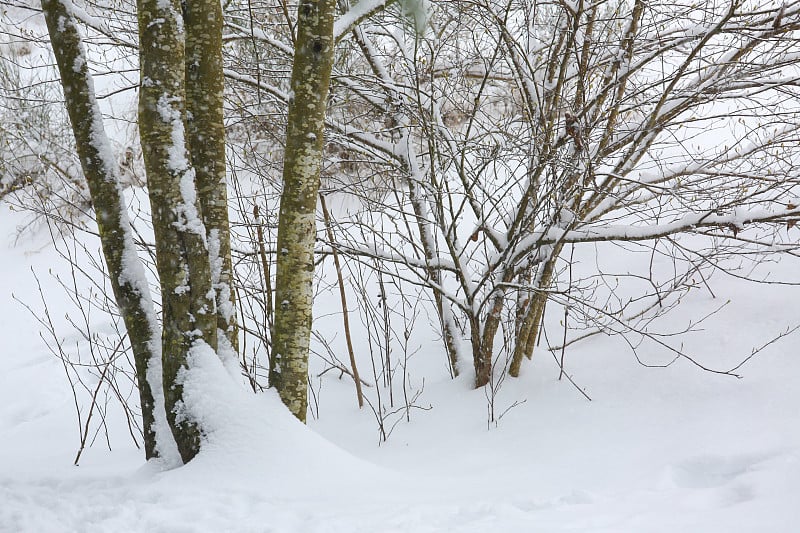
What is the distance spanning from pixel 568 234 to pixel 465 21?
7.02ft

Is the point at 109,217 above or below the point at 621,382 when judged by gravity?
above

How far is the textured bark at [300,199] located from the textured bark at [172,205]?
373mm

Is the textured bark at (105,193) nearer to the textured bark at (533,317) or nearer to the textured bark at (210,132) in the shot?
the textured bark at (210,132)

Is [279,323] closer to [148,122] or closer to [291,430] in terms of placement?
[291,430]

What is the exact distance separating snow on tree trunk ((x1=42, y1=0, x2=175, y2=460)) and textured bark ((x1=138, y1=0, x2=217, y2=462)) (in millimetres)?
184

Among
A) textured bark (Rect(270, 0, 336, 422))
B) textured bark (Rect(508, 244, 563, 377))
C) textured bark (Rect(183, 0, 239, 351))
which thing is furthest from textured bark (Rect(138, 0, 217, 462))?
textured bark (Rect(508, 244, 563, 377))

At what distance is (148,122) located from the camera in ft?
8.75

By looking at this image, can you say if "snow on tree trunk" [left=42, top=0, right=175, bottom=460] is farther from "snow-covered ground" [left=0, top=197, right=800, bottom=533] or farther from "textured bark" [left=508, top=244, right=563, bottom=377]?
"textured bark" [left=508, top=244, right=563, bottom=377]

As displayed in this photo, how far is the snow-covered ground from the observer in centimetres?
226

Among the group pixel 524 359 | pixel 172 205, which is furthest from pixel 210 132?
pixel 524 359

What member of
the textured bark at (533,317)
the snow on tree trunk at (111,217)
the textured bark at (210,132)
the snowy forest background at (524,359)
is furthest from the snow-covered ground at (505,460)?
the textured bark at (210,132)

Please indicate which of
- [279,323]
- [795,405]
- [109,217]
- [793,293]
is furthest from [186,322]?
[793,293]

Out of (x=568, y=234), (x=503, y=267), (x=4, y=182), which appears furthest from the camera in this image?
(x=4, y=182)

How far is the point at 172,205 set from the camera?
2.71m
